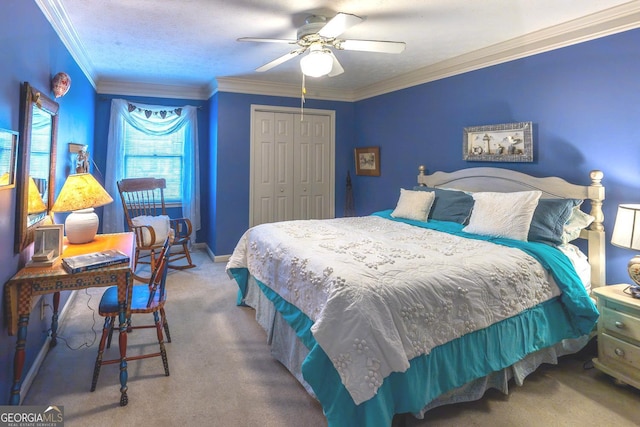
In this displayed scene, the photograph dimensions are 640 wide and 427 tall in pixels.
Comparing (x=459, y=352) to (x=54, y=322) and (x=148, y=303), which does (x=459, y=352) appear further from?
(x=54, y=322)

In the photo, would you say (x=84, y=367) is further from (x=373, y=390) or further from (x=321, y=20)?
(x=321, y=20)

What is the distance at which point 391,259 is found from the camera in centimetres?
211

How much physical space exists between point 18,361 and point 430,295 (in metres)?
2.04

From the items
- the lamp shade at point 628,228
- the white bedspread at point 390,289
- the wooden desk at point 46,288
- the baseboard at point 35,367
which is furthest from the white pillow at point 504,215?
the baseboard at point 35,367

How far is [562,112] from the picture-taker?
2.93m

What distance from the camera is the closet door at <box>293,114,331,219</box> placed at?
5367 mm

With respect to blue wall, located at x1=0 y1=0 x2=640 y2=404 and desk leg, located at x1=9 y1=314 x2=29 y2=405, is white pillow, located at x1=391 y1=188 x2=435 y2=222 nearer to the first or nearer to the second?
blue wall, located at x1=0 y1=0 x2=640 y2=404

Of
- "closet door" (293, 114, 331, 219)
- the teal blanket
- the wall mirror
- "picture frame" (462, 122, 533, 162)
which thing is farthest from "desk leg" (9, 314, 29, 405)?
"closet door" (293, 114, 331, 219)

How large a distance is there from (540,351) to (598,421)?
478mm

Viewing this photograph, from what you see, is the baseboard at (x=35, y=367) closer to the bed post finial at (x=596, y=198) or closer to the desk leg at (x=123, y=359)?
the desk leg at (x=123, y=359)

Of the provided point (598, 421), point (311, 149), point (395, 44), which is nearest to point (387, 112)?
point (311, 149)
